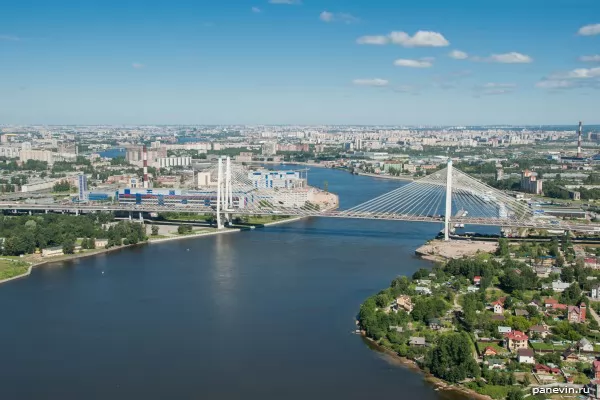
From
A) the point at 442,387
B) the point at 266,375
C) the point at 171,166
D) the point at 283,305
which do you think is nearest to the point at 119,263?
the point at 283,305

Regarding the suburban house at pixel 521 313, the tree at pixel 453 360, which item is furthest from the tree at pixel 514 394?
the suburban house at pixel 521 313

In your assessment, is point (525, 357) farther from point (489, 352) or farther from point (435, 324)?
point (435, 324)

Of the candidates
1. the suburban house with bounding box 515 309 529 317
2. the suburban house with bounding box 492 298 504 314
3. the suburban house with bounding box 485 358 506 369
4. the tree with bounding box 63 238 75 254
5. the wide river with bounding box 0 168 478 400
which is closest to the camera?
the wide river with bounding box 0 168 478 400

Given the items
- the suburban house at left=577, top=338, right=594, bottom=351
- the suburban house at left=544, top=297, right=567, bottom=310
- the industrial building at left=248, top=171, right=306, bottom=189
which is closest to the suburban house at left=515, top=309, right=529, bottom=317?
the suburban house at left=544, top=297, right=567, bottom=310

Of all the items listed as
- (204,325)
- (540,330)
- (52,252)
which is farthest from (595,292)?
(52,252)

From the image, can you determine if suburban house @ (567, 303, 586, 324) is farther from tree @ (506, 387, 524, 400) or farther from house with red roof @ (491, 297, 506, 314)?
tree @ (506, 387, 524, 400)

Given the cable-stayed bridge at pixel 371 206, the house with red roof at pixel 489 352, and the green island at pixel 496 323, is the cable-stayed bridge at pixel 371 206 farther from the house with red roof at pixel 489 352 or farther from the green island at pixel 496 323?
the house with red roof at pixel 489 352

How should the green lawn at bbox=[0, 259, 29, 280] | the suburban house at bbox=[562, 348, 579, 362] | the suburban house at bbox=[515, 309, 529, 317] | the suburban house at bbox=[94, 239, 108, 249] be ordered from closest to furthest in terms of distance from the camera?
1. the suburban house at bbox=[562, 348, 579, 362]
2. the suburban house at bbox=[515, 309, 529, 317]
3. the green lawn at bbox=[0, 259, 29, 280]
4. the suburban house at bbox=[94, 239, 108, 249]
